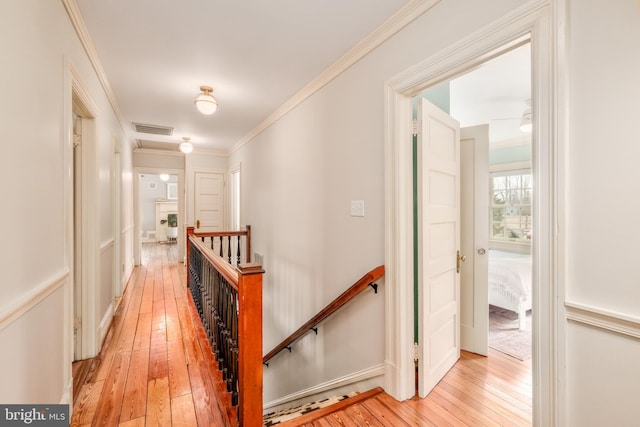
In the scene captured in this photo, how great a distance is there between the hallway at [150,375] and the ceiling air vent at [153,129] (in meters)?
2.69

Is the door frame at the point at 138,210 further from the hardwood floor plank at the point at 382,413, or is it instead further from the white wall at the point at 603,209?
the white wall at the point at 603,209

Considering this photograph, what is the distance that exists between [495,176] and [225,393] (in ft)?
17.7

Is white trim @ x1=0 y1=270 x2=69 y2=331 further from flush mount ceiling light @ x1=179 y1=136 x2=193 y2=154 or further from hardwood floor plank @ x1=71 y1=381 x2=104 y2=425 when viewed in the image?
flush mount ceiling light @ x1=179 y1=136 x2=193 y2=154

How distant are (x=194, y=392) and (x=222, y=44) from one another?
255cm

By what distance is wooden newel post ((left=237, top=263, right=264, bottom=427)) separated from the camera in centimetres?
143

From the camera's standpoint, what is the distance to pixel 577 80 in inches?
43.9

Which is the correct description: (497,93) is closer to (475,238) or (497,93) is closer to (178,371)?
(475,238)

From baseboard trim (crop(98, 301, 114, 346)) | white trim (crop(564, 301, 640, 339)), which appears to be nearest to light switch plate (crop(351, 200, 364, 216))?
white trim (crop(564, 301, 640, 339))

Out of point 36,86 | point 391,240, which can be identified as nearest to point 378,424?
point 391,240

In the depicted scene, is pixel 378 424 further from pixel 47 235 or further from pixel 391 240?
pixel 47 235

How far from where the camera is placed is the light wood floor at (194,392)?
5.57 ft

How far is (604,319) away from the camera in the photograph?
1.05 m

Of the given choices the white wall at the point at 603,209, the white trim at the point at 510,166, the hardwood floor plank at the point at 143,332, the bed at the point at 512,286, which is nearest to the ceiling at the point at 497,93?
the white trim at the point at 510,166

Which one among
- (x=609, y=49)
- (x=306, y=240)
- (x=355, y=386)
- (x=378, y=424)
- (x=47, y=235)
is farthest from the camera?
(x=306, y=240)
